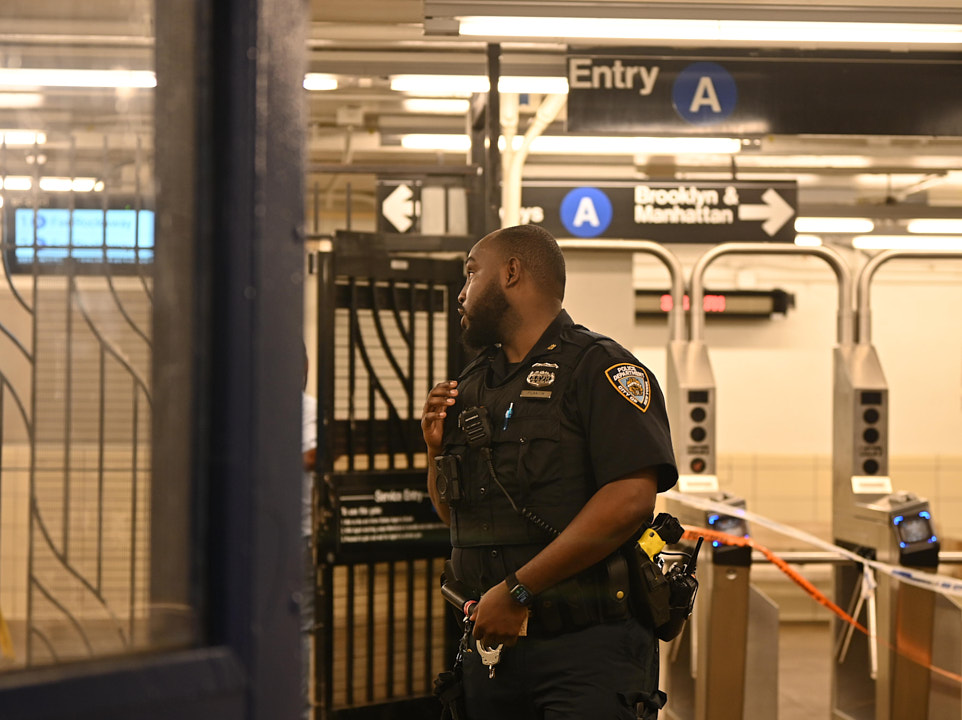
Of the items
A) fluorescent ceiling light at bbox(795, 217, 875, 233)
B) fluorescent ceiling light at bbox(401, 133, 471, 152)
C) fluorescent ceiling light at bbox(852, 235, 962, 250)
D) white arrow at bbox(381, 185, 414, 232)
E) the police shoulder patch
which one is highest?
fluorescent ceiling light at bbox(401, 133, 471, 152)

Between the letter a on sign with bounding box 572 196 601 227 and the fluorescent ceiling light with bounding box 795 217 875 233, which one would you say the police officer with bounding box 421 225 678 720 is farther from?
the fluorescent ceiling light with bounding box 795 217 875 233

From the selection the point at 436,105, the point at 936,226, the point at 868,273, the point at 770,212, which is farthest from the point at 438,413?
the point at 936,226

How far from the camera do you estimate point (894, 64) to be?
12.5ft

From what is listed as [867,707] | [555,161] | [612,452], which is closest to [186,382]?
[612,452]

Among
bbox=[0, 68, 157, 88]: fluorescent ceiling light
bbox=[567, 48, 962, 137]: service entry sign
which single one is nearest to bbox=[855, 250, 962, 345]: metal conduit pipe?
bbox=[567, 48, 962, 137]: service entry sign

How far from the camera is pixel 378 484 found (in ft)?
12.2

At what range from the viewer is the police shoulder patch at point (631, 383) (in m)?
2.00

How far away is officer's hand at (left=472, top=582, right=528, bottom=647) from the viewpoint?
6.25ft

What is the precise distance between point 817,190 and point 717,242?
3.17 meters

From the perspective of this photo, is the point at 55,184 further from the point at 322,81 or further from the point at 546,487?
the point at 322,81

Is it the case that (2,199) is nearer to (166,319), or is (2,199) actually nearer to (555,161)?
(166,319)

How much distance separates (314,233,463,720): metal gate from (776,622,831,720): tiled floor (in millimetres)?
2281

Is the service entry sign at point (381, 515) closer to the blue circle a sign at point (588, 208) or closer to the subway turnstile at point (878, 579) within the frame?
the blue circle a sign at point (588, 208)

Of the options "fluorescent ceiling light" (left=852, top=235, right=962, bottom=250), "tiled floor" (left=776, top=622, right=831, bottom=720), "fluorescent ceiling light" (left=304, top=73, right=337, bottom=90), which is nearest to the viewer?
"fluorescent ceiling light" (left=304, top=73, right=337, bottom=90)
